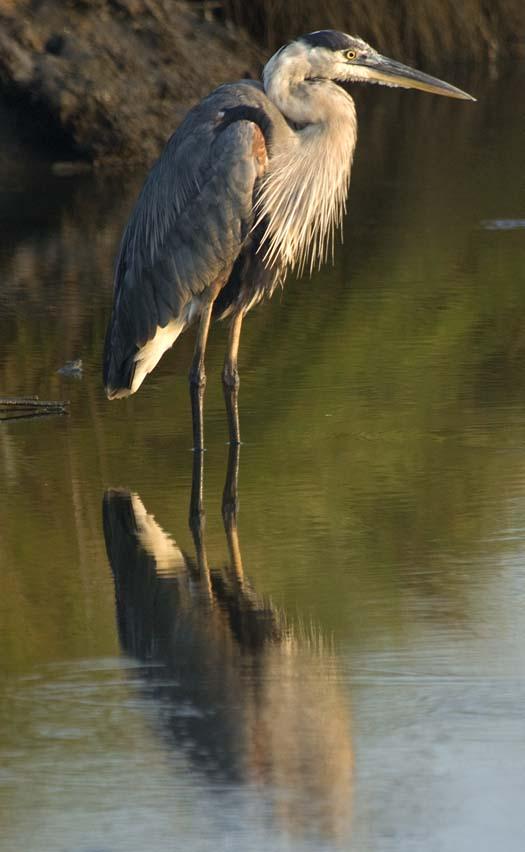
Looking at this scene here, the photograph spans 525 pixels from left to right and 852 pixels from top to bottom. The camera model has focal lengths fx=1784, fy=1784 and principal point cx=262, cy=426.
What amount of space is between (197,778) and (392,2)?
1904cm

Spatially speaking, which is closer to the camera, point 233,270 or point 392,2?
point 233,270

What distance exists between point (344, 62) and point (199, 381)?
1497 millimetres

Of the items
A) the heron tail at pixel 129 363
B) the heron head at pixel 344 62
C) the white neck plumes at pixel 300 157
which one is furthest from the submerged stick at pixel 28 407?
the heron head at pixel 344 62

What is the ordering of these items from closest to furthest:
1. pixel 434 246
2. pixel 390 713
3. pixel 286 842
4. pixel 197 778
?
Answer: pixel 286 842
pixel 197 778
pixel 390 713
pixel 434 246

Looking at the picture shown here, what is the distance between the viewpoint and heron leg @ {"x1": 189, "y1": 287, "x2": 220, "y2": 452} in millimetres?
6840

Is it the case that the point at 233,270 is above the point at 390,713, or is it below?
above

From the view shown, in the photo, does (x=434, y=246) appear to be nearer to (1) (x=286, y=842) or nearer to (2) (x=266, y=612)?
(2) (x=266, y=612)

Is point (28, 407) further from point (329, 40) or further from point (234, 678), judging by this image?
point (234, 678)

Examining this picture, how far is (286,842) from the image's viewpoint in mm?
3625

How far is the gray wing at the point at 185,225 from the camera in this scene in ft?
23.1

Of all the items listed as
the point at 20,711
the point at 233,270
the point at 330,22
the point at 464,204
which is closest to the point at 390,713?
the point at 20,711

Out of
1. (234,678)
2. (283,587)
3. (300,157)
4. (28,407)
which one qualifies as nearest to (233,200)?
(300,157)

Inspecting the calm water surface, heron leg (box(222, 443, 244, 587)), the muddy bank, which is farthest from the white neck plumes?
the muddy bank

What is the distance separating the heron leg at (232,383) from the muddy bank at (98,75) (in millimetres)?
7853
